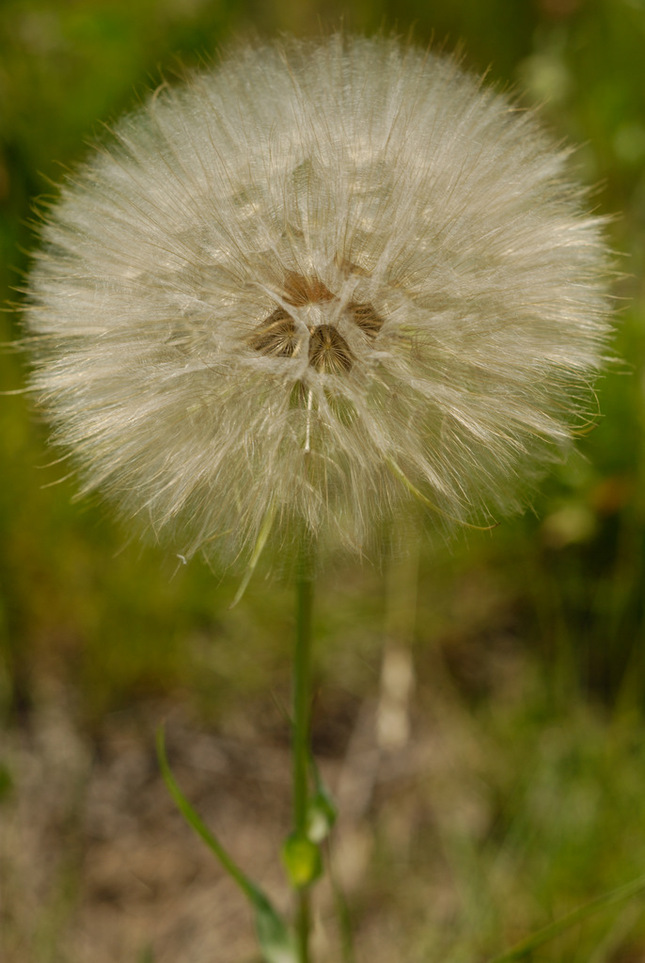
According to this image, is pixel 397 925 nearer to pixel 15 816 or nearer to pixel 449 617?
pixel 449 617

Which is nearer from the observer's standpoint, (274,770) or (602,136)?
(274,770)

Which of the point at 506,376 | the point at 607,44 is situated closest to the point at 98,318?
the point at 506,376

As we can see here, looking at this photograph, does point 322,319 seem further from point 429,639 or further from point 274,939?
point 429,639

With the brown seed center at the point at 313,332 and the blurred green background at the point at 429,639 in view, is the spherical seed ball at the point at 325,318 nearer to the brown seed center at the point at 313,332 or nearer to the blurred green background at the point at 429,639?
the brown seed center at the point at 313,332

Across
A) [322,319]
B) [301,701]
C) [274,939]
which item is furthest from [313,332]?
[274,939]

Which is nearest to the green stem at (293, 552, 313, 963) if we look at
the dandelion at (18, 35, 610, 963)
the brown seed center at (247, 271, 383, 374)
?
the dandelion at (18, 35, 610, 963)

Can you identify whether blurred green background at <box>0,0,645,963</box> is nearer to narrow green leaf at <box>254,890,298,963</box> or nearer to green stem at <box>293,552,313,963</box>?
narrow green leaf at <box>254,890,298,963</box>

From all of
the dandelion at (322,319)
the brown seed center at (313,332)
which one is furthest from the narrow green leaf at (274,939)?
the brown seed center at (313,332)

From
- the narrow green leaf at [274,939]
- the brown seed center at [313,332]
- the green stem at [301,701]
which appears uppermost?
the brown seed center at [313,332]
